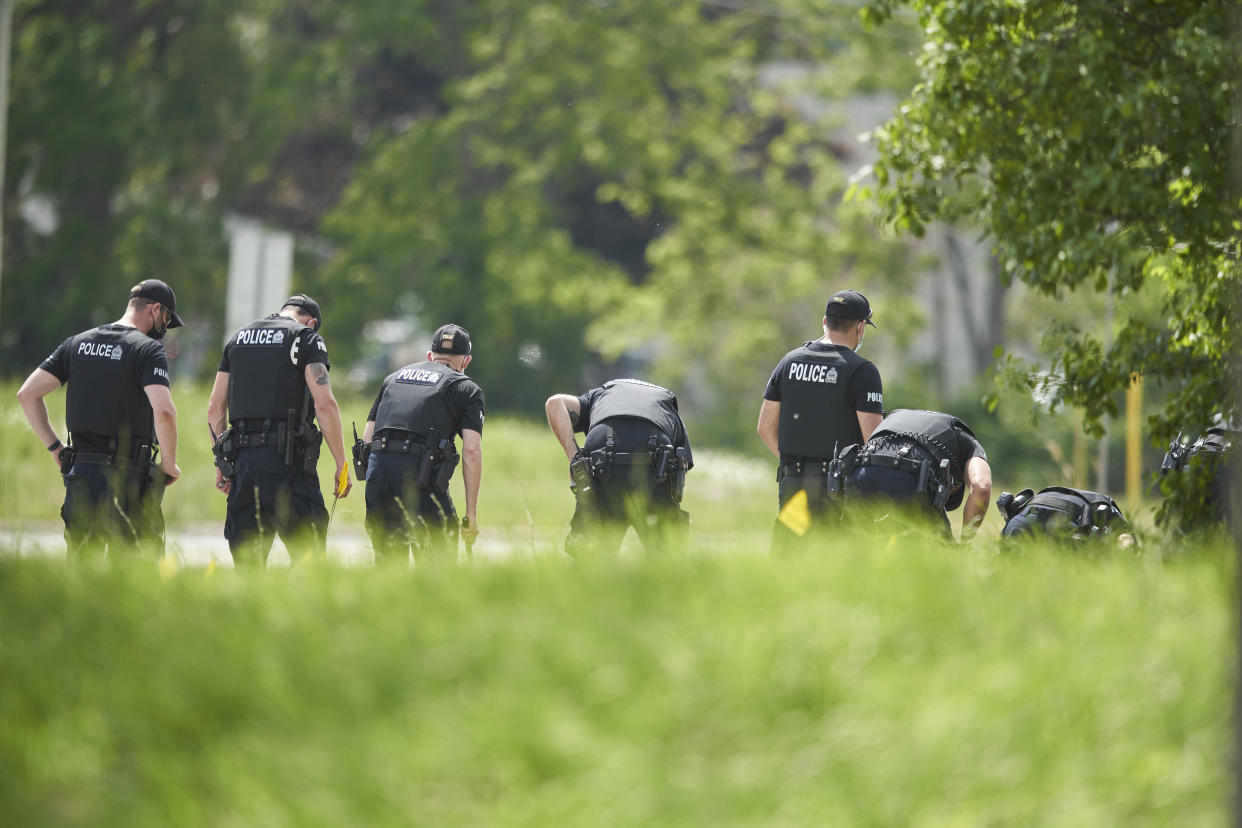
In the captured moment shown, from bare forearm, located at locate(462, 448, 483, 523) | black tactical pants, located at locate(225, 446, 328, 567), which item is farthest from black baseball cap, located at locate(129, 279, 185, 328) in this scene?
bare forearm, located at locate(462, 448, 483, 523)

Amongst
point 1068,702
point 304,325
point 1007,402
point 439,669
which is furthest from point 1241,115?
point 1007,402

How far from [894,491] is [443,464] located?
2.54 meters

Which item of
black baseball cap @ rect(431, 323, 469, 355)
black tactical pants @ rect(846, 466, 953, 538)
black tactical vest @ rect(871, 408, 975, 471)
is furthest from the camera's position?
black baseball cap @ rect(431, 323, 469, 355)

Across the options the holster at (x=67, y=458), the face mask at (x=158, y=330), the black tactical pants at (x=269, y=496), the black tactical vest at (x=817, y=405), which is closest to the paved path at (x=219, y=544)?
the black tactical pants at (x=269, y=496)

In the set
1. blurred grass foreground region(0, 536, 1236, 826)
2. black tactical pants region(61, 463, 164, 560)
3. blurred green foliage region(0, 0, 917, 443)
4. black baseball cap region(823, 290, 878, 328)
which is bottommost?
blurred grass foreground region(0, 536, 1236, 826)

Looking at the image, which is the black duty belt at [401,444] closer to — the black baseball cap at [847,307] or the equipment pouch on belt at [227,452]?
the equipment pouch on belt at [227,452]

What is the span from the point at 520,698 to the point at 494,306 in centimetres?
2453

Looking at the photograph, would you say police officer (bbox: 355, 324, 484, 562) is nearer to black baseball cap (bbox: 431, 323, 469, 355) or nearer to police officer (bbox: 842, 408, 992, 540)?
black baseball cap (bbox: 431, 323, 469, 355)

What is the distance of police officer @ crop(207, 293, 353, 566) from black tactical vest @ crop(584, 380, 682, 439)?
1.43 metres

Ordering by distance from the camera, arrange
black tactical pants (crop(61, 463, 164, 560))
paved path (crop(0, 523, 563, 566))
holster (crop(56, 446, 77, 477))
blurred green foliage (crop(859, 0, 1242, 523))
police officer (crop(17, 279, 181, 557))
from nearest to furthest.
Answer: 1. paved path (crop(0, 523, 563, 566))
2. blurred green foliage (crop(859, 0, 1242, 523))
3. black tactical pants (crop(61, 463, 164, 560))
4. police officer (crop(17, 279, 181, 557))
5. holster (crop(56, 446, 77, 477))

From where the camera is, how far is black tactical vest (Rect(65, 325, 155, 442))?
7355 mm

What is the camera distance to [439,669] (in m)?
3.70

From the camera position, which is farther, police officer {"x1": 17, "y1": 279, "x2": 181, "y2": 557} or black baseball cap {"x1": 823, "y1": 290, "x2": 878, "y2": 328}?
black baseball cap {"x1": 823, "y1": 290, "x2": 878, "y2": 328}

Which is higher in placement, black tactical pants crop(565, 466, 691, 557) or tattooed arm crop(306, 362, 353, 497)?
tattooed arm crop(306, 362, 353, 497)
